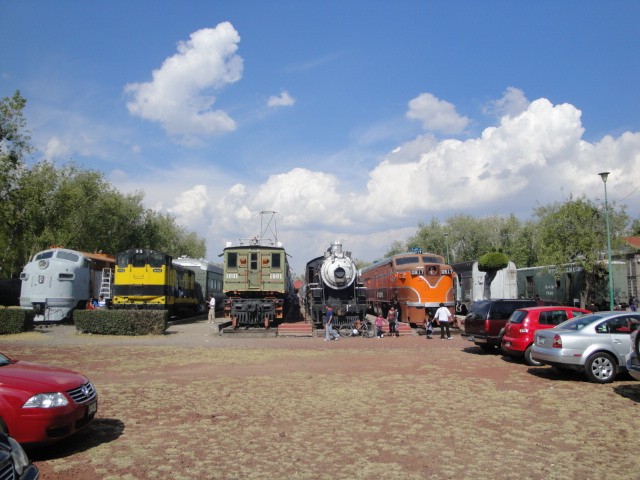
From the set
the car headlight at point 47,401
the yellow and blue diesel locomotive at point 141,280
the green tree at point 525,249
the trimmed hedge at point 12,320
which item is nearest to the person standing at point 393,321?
the yellow and blue diesel locomotive at point 141,280

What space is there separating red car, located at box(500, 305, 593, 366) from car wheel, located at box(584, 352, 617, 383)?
249 centimetres

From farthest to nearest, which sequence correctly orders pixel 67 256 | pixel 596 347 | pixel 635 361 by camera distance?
pixel 67 256 < pixel 596 347 < pixel 635 361

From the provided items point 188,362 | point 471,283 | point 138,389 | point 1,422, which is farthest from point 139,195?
point 1,422

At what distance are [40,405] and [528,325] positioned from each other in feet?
37.9

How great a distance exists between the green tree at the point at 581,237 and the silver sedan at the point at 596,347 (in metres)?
19.4

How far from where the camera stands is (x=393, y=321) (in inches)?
893

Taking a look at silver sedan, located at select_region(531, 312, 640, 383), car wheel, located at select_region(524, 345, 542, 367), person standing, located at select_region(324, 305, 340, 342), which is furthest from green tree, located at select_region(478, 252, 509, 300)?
silver sedan, located at select_region(531, 312, 640, 383)

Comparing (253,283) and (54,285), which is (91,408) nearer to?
(253,283)

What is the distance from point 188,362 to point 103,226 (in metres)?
35.7

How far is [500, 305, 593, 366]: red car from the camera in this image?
44.6 feet

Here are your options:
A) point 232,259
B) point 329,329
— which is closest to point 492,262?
point 329,329

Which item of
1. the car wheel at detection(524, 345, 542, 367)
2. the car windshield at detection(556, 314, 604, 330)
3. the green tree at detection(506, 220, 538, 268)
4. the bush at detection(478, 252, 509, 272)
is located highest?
the green tree at detection(506, 220, 538, 268)

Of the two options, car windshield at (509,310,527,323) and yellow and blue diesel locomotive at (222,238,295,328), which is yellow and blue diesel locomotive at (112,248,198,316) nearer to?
yellow and blue diesel locomotive at (222,238,295,328)

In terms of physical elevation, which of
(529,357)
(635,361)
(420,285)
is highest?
(420,285)
